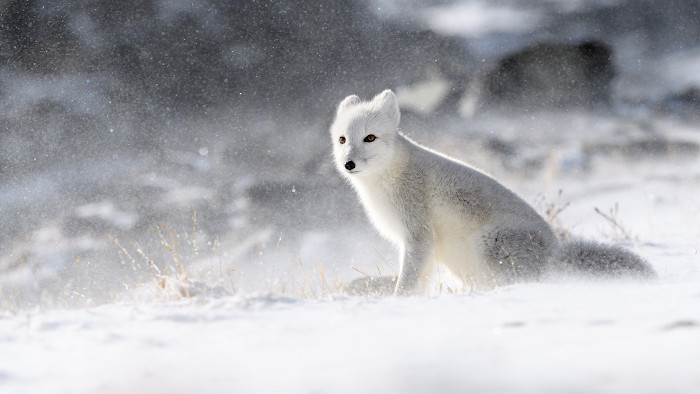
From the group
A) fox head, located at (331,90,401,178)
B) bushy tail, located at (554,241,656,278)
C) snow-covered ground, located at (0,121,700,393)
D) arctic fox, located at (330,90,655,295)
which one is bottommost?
snow-covered ground, located at (0,121,700,393)

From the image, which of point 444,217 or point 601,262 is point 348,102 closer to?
point 444,217

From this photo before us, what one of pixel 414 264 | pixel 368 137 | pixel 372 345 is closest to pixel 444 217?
pixel 414 264

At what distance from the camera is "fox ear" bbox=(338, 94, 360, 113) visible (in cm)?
512

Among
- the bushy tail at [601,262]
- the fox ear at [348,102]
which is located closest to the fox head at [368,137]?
the fox ear at [348,102]

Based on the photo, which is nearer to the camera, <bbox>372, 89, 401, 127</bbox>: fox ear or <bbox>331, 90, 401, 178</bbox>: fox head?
<bbox>331, 90, 401, 178</bbox>: fox head

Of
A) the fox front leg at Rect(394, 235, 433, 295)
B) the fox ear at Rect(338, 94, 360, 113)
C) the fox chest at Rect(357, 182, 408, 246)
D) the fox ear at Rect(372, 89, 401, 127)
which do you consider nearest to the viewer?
the fox front leg at Rect(394, 235, 433, 295)

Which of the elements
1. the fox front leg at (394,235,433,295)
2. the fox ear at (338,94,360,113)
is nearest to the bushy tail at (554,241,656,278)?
the fox front leg at (394,235,433,295)

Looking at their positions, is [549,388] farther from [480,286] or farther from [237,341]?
[480,286]

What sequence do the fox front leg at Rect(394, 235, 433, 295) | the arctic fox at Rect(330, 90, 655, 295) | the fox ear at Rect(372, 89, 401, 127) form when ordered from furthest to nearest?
the fox ear at Rect(372, 89, 401, 127) → the fox front leg at Rect(394, 235, 433, 295) → the arctic fox at Rect(330, 90, 655, 295)

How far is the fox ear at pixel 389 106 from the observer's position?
4746mm

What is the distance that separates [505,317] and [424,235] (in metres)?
2.01

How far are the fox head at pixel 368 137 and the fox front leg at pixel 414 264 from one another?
71cm

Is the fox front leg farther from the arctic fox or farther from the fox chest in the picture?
the fox chest

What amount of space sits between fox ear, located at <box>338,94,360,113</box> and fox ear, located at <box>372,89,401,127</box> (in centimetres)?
36
